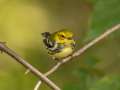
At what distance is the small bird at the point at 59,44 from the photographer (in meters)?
0.73

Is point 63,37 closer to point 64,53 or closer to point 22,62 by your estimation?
point 64,53

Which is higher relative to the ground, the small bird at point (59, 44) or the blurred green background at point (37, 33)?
the small bird at point (59, 44)

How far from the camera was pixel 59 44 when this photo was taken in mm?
756

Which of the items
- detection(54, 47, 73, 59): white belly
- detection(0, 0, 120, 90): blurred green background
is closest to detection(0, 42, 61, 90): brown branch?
detection(54, 47, 73, 59): white belly

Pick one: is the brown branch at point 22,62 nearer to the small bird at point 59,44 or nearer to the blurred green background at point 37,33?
the small bird at point 59,44

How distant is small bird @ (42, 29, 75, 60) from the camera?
731 millimetres

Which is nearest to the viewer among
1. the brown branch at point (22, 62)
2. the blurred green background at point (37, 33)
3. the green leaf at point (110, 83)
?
the brown branch at point (22, 62)

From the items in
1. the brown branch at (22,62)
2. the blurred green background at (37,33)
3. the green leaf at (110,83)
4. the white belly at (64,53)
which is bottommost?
the blurred green background at (37,33)

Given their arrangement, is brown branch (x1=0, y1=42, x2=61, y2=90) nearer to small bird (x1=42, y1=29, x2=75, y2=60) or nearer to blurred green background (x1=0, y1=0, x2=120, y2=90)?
small bird (x1=42, y1=29, x2=75, y2=60)

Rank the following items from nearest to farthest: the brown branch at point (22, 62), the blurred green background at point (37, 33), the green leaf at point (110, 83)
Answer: the brown branch at point (22, 62)
the green leaf at point (110, 83)
the blurred green background at point (37, 33)

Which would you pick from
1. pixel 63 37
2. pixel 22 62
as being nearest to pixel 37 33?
pixel 63 37

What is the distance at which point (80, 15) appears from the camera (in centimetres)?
187

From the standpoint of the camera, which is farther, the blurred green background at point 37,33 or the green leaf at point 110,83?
the blurred green background at point 37,33

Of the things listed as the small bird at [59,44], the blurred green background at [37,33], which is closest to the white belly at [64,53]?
the small bird at [59,44]
